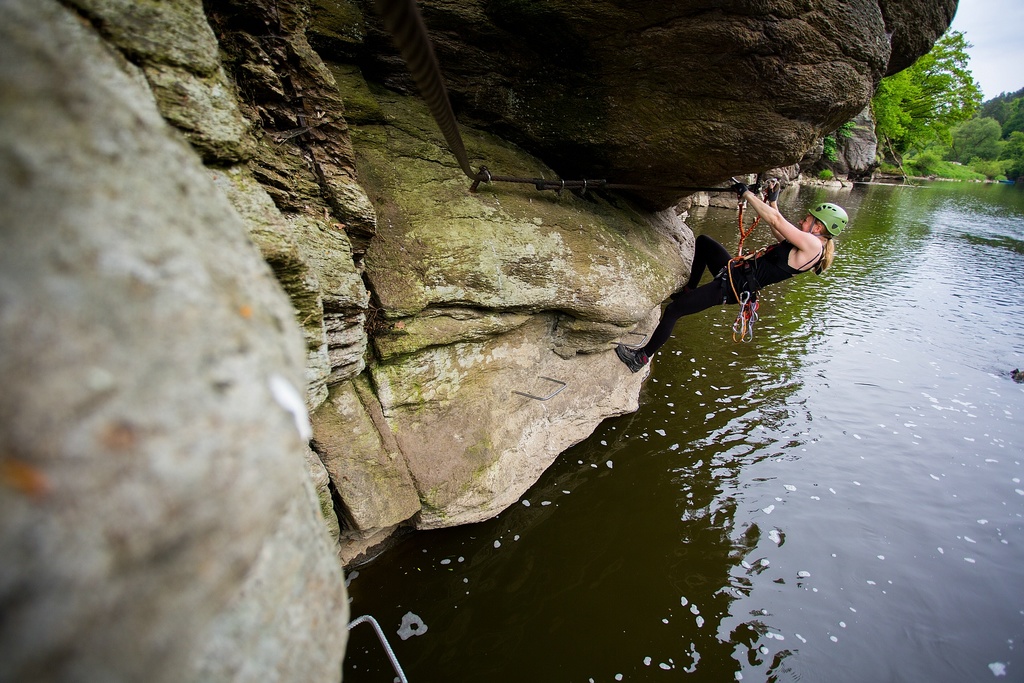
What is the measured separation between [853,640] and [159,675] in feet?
17.1

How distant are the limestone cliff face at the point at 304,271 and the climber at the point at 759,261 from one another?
390mm

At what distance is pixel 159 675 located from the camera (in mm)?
911

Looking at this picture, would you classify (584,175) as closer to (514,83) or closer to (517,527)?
(514,83)

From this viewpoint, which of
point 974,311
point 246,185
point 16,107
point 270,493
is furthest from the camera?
point 974,311

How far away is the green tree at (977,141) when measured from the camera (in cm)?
8138

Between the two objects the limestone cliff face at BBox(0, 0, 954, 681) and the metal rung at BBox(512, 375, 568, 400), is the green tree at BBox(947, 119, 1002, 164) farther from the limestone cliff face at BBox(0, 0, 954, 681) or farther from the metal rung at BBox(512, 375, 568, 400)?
the metal rung at BBox(512, 375, 568, 400)

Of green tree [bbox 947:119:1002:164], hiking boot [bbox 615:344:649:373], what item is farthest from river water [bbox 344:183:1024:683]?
green tree [bbox 947:119:1002:164]

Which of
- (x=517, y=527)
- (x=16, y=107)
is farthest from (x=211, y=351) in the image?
(x=517, y=527)

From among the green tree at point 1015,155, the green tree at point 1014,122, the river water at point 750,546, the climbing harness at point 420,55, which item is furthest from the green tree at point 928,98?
the green tree at point 1014,122

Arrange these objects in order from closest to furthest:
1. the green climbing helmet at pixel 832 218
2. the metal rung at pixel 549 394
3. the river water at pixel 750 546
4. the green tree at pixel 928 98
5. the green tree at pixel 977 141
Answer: the river water at pixel 750 546 → the metal rung at pixel 549 394 → the green climbing helmet at pixel 832 218 → the green tree at pixel 928 98 → the green tree at pixel 977 141

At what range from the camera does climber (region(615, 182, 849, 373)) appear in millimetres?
5227

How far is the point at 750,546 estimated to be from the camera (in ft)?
15.5

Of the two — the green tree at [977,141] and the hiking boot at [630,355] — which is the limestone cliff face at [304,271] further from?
the green tree at [977,141]

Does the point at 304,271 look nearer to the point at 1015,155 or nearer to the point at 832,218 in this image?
the point at 832,218
